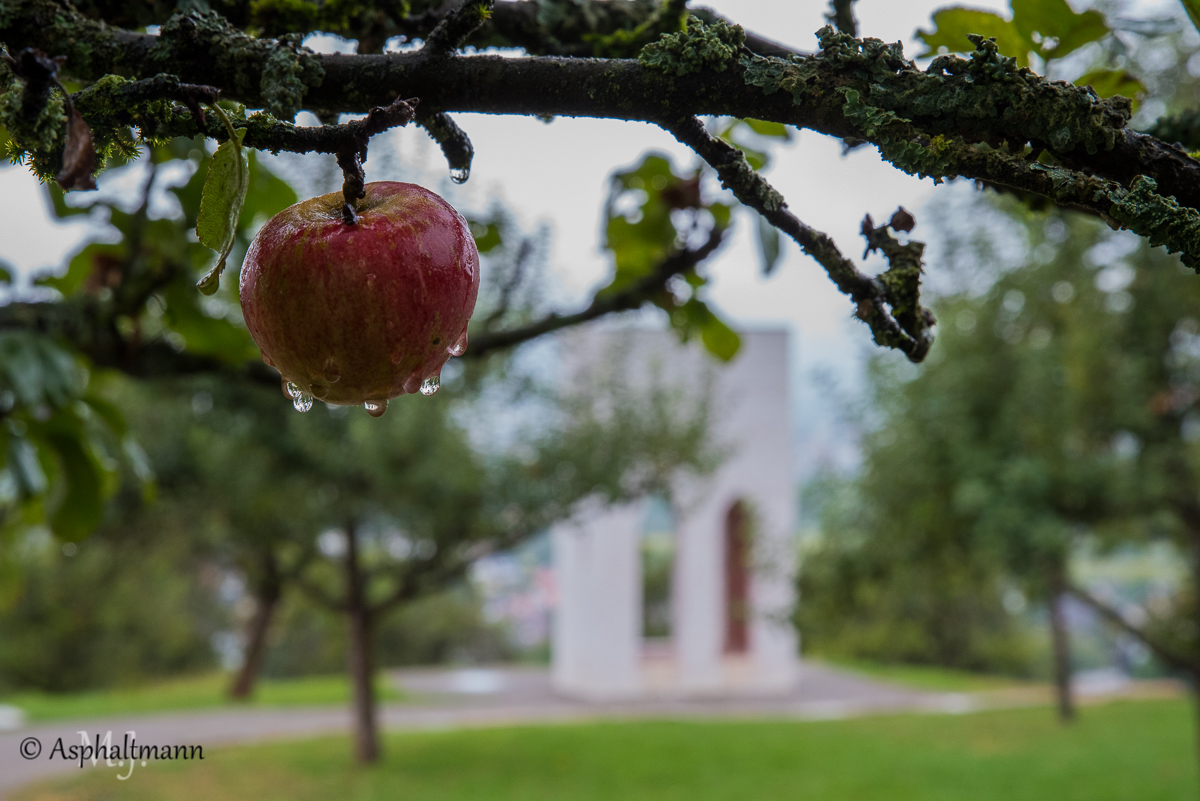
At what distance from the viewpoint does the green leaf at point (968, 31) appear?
2.53 ft

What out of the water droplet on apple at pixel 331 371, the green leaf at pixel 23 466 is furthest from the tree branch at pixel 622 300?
the water droplet on apple at pixel 331 371

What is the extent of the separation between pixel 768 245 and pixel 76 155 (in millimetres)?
990

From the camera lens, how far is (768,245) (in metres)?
1.27

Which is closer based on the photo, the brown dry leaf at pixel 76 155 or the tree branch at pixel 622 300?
the brown dry leaf at pixel 76 155

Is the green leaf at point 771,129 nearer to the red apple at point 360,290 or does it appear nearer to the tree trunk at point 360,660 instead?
the red apple at point 360,290

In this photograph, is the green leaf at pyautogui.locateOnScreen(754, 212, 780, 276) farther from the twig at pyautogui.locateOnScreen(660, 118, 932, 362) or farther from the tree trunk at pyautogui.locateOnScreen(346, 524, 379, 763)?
the tree trunk at pyautogui.locateOnScreen(346, 524, 379, 763)

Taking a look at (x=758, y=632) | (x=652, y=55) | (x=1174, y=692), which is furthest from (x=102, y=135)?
(x=1174, y=692)

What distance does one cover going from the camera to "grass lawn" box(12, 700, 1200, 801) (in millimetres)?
5816

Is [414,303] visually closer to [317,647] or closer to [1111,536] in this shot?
→ [1111,536]

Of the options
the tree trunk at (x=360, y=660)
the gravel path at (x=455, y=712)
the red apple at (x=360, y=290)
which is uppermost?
the red apple at (x=360, y=290)

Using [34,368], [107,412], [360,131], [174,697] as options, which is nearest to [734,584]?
[174,697]

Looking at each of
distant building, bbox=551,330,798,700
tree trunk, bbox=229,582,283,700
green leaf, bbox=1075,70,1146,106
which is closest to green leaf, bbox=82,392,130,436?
green leaf, bbox=1075,70,1146,106

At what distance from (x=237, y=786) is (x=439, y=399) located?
2936 millimetres

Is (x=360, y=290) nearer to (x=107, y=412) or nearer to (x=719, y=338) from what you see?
(x=719, y=338)
